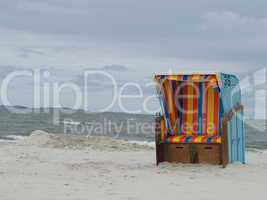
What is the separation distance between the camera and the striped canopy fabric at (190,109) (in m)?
10.5

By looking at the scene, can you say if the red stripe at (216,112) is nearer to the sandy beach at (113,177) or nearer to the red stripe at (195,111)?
the red stripe at (195,111)

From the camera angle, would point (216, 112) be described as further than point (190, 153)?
Yes

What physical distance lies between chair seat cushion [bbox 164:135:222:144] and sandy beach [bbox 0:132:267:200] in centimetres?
48

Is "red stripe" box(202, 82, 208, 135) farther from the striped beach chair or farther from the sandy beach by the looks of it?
the sandy beach

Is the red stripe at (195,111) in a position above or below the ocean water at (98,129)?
above

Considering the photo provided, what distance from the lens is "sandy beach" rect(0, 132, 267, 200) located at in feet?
21.9

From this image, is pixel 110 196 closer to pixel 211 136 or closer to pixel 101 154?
pixel 211 136

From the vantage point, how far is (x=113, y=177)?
821 centimetres

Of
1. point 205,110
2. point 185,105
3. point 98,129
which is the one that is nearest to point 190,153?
point 205,110

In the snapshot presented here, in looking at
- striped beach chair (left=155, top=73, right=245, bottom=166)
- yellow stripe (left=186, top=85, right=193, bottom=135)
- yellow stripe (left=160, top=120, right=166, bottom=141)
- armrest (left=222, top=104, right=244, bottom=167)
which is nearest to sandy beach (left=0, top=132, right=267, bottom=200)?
armrest (left=222, top=104, right=244, bottom=167)

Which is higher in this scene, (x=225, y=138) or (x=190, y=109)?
(x=190, y=109)

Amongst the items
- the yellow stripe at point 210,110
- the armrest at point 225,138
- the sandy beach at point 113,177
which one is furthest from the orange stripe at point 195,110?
the sandy beach at point 113,177

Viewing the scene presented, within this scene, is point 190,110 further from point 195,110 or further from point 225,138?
point 225,138

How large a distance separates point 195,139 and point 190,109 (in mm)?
996
